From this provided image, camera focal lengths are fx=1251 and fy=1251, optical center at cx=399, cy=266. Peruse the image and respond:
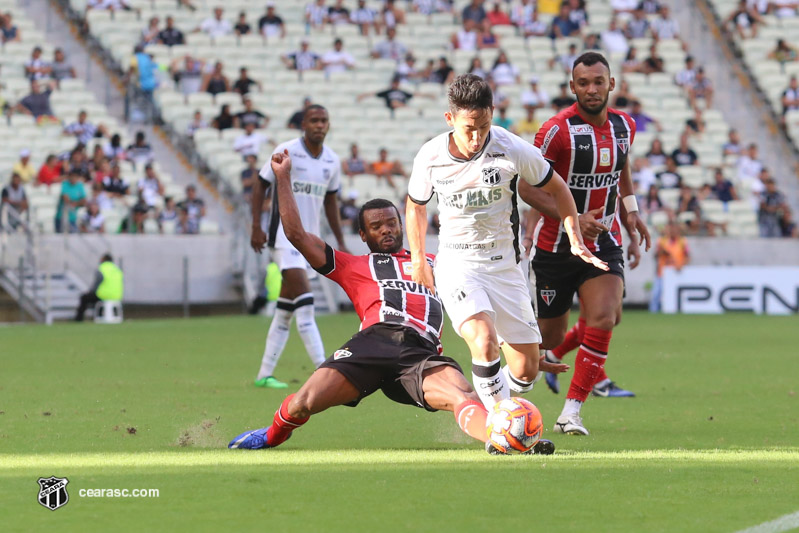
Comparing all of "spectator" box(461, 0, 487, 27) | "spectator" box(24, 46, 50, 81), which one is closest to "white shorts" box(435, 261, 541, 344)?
"spectator" box(24, 46, 50, 81)

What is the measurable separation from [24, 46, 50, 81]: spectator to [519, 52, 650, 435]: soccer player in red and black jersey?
18974mm

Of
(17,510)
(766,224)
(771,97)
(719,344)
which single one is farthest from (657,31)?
(17,510)

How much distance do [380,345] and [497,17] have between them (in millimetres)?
24851

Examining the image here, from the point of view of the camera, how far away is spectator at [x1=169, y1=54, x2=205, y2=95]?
26.4 meters

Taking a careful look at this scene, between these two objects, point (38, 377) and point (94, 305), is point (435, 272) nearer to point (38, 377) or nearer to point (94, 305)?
point (38, 377)

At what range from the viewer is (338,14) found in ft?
96.8

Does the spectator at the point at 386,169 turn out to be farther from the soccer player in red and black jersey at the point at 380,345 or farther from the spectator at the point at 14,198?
the soccer player in red and black jersey at the point at 380,345

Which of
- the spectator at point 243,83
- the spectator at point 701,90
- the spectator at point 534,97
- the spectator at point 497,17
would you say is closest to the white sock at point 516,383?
the spectator at point 243,83

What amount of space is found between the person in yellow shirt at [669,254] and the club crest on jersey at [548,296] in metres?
17.1

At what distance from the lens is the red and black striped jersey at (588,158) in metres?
8.38

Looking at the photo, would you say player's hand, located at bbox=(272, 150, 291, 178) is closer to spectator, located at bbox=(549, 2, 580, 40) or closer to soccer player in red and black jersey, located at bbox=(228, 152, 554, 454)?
soccer player in red and black jersey, located at bbox=(228, 152, 554, 454)

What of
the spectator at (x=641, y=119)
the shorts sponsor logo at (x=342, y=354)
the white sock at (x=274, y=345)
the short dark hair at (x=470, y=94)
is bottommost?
the white sock at (x=274, y=345)

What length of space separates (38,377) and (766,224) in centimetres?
1945

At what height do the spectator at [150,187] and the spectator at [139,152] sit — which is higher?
the spectator at [139,152]
